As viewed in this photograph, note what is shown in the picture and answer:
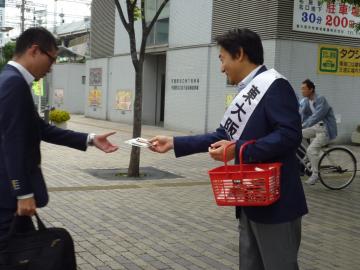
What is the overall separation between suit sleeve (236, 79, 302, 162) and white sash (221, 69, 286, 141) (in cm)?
4

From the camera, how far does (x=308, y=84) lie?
873cm

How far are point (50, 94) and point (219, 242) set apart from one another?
3121cm

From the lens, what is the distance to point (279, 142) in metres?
2.79

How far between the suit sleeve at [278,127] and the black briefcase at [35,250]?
111 centimetres

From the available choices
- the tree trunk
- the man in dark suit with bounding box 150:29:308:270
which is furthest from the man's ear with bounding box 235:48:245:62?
the tree trunk

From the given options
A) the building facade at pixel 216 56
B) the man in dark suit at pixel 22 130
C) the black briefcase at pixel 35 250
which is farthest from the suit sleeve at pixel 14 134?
the building facade at pixel 216 56

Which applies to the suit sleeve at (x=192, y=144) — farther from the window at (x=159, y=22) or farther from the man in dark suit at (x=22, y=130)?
the window at (x=159, y=22)

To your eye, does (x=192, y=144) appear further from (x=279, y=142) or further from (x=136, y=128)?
(x=136, y=128)

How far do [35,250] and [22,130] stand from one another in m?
0.64

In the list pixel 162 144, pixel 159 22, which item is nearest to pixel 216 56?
pixel 159 22

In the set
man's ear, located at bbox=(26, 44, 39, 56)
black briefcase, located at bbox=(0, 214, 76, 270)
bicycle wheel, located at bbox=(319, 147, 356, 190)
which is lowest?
bicycle wheel, located at bbox=(319, 147, 356, 190)

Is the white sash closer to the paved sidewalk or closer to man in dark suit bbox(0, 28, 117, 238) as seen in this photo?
man in dark suit bbox(0, 28, 117, 238)

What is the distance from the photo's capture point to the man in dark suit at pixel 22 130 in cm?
293

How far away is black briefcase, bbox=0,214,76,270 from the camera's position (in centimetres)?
292
